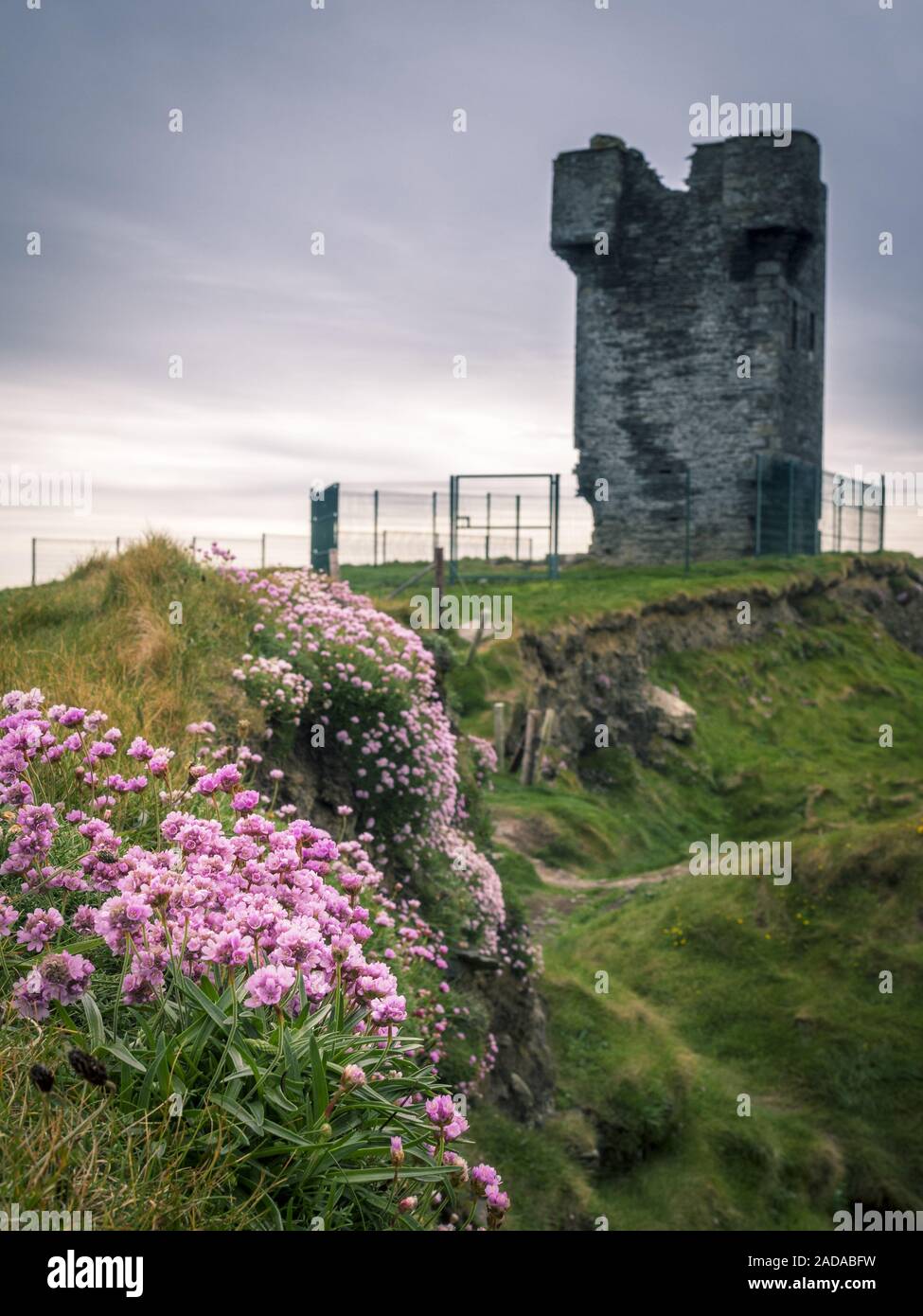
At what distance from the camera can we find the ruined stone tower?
34.5m

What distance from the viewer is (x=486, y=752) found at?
13109mm

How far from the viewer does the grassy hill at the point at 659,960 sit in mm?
9078

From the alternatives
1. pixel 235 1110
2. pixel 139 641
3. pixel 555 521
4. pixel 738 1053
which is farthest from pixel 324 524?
pixel 235 1110

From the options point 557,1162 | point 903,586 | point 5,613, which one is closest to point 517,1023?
point 557,1162

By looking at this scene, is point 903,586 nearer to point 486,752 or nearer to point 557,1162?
point 486,752

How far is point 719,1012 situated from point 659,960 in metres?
1.19

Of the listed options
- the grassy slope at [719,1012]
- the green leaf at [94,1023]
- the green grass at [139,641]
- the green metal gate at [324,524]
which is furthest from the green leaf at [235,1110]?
the green metal gate at [324,524]

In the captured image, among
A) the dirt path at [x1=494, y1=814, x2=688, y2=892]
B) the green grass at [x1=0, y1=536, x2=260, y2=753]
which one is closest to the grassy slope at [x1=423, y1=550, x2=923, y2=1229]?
the dirt path at [x1=494, y1=814, x2=688, y2=892]

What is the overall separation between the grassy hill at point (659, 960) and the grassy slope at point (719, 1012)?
27mm

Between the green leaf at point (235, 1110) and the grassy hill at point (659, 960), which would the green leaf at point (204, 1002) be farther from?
the grassy hill at point (659, 960)

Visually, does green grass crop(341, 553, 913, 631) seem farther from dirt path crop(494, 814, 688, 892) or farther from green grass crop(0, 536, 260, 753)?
green grass crop(0, 536, 260, 753)

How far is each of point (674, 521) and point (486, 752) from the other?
77.7ft

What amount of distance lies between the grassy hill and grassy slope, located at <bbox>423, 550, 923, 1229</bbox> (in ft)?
0.09
